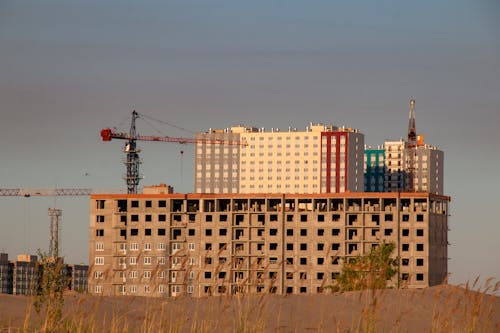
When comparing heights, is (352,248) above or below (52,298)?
below

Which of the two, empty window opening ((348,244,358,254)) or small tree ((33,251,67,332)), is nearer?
small tree ((33,251,67,332))

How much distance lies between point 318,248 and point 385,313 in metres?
170

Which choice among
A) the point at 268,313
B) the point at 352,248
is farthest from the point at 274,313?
the point at 352,248

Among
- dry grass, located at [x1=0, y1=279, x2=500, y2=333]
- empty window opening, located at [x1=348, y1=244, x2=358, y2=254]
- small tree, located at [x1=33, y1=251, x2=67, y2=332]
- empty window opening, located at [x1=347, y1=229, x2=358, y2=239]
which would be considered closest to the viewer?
small tree, located at [x1=33, y1=251, x2=67, y2=332]

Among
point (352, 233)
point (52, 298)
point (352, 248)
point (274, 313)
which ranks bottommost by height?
point (352, 248)

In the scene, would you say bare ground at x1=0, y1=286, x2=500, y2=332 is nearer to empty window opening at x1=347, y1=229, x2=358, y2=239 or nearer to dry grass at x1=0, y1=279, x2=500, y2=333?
dry grass at x1=0, y1=279, x2=500, y2=333

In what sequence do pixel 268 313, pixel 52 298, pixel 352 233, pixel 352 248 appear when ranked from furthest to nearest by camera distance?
pixel 352 248, pixel 352 233, pixel 268 313, pixel 52 298

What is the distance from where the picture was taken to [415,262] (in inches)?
7470

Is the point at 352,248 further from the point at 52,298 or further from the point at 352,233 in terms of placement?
the point at 52,298

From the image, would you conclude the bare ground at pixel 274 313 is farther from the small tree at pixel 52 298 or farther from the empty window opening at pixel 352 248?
the empty window opening at pixel 352 248

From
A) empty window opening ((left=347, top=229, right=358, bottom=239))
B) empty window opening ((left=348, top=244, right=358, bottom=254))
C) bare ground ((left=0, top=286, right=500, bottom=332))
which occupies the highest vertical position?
empty window opening ((left=347, top=229, right=358, bottom=239))

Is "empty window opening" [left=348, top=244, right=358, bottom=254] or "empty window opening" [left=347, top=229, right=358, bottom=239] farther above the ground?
"empty window opening" [left=347, top=229, right=358, bottom=239]

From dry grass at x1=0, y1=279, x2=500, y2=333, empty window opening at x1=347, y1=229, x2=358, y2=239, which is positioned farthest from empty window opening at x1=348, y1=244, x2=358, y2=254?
dry grass at x1=0, y1=279, x2=500, y2=333

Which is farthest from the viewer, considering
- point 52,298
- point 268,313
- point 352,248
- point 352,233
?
point 352,248
